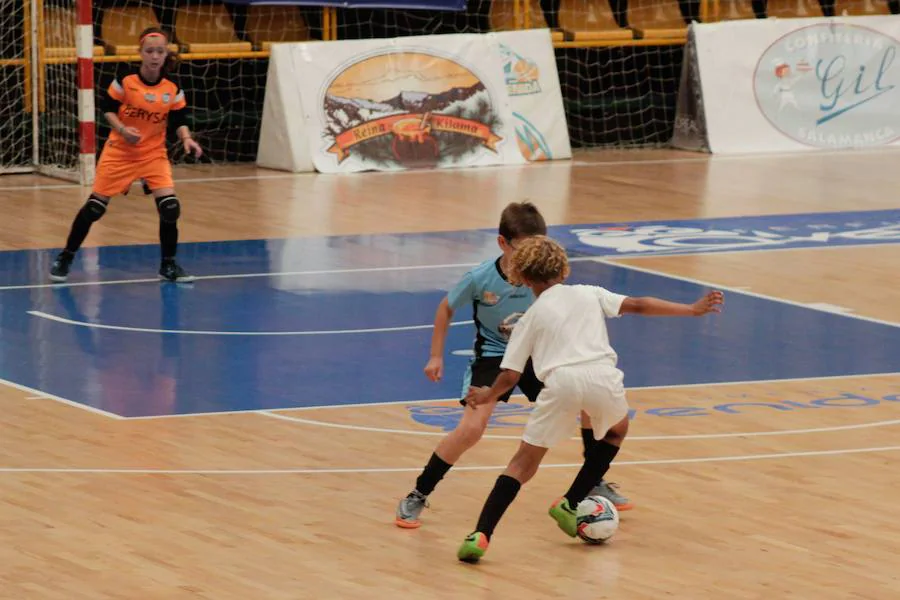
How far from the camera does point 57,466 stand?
8.80 meters

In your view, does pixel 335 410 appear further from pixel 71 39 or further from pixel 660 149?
pixel 660 149

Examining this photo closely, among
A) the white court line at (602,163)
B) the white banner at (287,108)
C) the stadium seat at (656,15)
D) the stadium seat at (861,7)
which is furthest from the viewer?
the stadium seat at (861,7)

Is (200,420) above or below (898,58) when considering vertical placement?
below

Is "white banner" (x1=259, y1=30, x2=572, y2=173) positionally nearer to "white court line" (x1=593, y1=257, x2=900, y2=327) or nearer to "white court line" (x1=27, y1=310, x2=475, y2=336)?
"white court line" (x1=593, y1=257, x2=900, y2=327)

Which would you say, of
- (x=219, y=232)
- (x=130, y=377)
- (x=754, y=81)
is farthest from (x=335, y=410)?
(x=754, y=81)

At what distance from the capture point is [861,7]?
24.0 metres

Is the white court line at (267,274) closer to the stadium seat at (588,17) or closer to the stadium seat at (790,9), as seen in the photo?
the stadium seat at (588,17)

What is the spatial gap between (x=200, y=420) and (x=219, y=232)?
6850 mm

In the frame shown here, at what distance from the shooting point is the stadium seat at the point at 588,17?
22.7 meters

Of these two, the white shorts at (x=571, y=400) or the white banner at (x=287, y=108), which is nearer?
the white shorts at (x=571, y=400)

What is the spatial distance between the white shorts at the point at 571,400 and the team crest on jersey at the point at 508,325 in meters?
0.71

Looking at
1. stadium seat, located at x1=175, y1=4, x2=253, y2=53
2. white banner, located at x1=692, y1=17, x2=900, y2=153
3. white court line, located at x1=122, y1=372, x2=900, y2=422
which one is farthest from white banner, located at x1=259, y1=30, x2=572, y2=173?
white court line, located at x1=122, y1=372, x2=900, y2=422

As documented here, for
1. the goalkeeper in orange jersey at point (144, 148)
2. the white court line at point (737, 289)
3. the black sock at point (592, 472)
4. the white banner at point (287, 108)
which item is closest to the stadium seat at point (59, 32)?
the white banner at point (287, 108)

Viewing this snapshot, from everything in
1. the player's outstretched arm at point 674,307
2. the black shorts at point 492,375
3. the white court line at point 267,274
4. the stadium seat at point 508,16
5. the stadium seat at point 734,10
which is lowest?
the white court line at point 267,274
